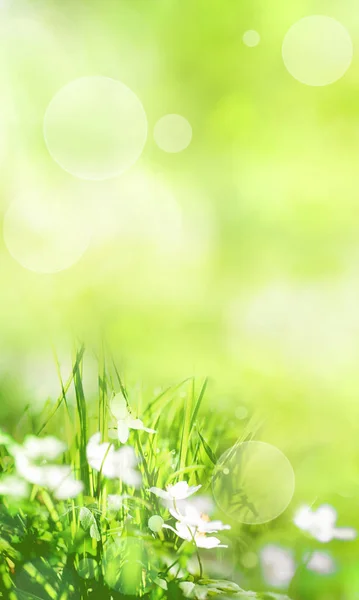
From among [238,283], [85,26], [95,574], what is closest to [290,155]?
[238,283]

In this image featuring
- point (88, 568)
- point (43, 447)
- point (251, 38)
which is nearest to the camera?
point (88, 568)

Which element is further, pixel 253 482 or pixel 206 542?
pixel 253 482

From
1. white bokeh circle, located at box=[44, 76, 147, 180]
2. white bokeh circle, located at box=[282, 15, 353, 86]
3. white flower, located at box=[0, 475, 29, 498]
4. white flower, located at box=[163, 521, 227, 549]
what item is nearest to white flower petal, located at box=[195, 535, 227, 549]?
white flower, located at box=[163, 521, 227, 549]

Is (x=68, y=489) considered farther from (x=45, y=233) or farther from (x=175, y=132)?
(x=175, y=132)

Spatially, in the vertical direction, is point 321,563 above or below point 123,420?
below

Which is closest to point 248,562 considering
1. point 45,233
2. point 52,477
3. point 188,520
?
point 188,520

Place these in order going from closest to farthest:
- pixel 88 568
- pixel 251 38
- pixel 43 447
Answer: pixel 88 568 → pixel 43 447 → pixel 251 38
